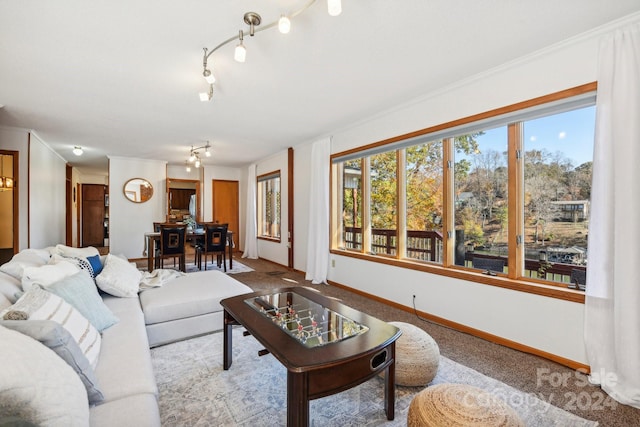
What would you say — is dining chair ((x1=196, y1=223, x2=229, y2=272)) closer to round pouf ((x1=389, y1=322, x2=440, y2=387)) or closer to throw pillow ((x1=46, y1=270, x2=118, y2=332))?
throw pillow ((x1=46, y1=270, x2=118, y2=332))

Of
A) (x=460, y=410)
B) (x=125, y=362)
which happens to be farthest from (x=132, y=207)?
(x=460, y=410)

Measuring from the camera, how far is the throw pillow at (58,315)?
1290 mm

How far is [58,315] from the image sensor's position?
1417 millimetres

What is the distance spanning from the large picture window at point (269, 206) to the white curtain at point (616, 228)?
5.25m

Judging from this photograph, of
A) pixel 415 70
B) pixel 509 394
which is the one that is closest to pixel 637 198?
pixel 509 394

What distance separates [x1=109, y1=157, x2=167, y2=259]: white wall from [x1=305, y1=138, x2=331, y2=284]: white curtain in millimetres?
4357

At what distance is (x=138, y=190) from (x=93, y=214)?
12.5 feet

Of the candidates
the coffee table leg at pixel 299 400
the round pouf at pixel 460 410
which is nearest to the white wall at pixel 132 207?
the coffee table leg at pixel 299 400

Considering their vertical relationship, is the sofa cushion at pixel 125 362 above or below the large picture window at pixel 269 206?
below

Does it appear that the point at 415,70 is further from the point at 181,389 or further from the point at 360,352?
the point at 181,389

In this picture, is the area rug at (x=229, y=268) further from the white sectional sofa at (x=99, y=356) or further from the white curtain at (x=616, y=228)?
the white curtain at (x=616, y=228)

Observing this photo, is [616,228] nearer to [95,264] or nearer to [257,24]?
[257,24]

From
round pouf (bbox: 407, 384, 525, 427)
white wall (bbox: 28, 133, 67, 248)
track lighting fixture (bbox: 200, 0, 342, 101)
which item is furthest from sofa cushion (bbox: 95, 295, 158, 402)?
white wall (bbox: 28, 133, 67, 248)

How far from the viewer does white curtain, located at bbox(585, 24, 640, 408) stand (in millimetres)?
1860
